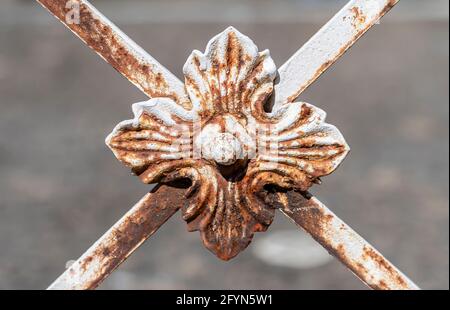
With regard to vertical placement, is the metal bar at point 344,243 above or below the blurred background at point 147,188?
below

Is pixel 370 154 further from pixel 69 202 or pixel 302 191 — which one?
pixel 302 191

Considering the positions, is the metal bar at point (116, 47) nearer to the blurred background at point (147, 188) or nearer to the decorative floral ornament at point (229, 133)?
the decorative floral ornament at point (229, 133)

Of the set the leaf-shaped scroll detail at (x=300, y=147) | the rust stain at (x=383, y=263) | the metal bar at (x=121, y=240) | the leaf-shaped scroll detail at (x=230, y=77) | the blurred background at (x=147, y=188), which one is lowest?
the rust stain at (x=383, y=263)

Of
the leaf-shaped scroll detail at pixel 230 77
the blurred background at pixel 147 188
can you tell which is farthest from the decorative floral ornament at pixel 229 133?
the blurred background at pixel 147 188

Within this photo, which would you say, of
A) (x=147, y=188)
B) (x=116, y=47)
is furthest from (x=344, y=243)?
(x=147, y=188)

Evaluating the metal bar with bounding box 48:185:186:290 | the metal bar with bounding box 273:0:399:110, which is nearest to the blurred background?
the metal bar with bounding box 48:185:186:290

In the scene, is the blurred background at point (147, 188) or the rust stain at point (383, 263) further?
the blurred background at point (147, 188)
